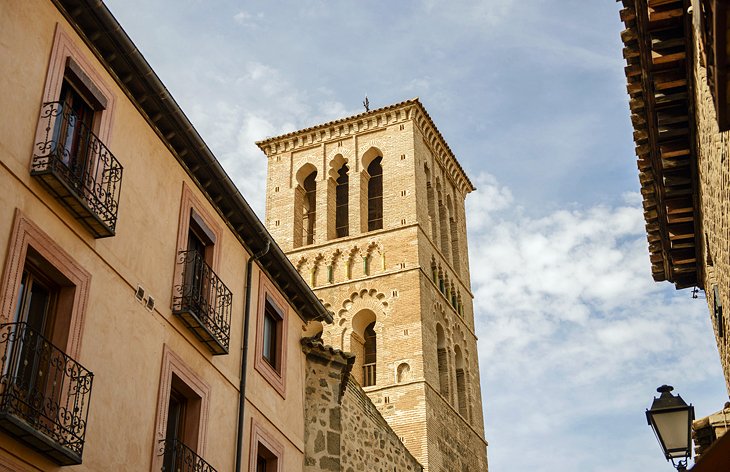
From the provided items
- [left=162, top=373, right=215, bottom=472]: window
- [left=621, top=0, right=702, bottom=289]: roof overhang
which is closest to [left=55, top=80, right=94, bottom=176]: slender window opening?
[left=162, top=373, right=215, bottom=472]: window

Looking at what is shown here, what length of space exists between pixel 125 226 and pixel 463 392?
26414 mm

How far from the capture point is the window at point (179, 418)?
435 inches

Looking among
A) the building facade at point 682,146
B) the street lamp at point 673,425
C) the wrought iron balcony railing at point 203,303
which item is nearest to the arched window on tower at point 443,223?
the building facade at point 682,146

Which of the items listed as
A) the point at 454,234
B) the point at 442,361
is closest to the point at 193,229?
the point at 442,361

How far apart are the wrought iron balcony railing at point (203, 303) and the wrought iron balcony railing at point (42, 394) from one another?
99.4 inches

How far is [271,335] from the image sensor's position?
49.6 feet

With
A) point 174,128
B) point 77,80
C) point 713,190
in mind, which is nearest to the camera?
point 713,190

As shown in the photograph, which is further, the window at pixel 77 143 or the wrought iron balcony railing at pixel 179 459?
the wrought iron balcony railing at pixel 179 459

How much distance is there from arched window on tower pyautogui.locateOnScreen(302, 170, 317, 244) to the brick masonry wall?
1059 inches

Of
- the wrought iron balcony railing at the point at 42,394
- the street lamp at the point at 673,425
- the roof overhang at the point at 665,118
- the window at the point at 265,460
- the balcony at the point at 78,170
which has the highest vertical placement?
the roof overhang at the point at 665,118

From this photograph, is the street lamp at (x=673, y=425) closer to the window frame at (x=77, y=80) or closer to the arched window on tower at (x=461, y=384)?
the window frame at (x=77, y=80)

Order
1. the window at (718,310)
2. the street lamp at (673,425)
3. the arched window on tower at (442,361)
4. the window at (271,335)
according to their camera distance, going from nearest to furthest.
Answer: the street lamp at (673,425) → the window at (718,310) → the window at (271,335) → the arched window on tower at (442,361)

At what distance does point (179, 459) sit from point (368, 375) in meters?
22.2

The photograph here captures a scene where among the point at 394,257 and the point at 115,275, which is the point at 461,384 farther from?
the point at 115,275
